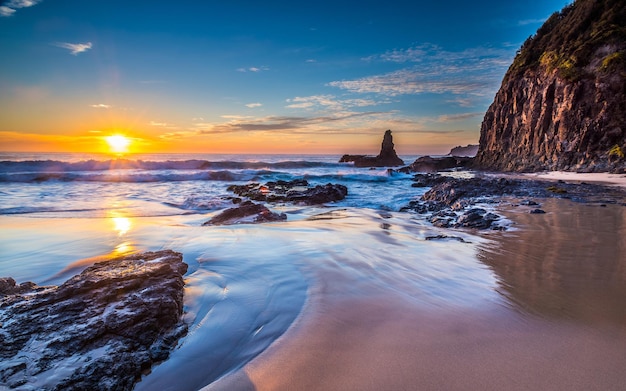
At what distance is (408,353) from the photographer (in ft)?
6.33

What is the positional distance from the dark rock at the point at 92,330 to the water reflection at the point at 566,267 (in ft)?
9.31

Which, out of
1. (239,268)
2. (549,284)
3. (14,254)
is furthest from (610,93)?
(14,254)

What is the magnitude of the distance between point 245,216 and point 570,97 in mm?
23992

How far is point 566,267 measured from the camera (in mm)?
3506

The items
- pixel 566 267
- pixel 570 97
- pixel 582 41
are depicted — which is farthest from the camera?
pixel 582 41

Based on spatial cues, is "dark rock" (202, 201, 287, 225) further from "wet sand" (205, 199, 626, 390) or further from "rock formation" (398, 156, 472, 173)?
"rock formation" (398, 156, 472, 173)

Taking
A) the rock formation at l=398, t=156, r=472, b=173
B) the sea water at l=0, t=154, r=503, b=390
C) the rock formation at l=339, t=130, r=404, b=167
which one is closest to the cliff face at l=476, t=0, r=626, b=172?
the rock formation at l=398, t=156, r=472, b=173

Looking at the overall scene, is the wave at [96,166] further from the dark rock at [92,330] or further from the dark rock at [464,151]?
the dark rock at [464,151]

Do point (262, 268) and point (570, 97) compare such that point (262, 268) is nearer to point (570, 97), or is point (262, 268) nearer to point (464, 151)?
point (570, 97)

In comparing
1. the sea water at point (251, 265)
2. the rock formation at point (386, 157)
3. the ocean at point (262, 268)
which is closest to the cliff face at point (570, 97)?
the rock formation at point (386, 157)

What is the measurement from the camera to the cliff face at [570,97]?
18.3 meters

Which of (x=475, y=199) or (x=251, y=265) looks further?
(x=475, y=199)

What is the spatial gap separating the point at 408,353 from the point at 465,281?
5.22 ft

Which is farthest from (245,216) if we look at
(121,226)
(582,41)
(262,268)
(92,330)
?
(582,41)
